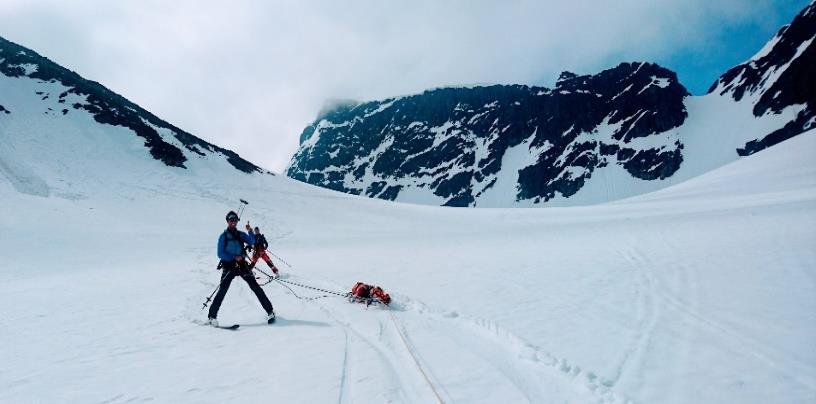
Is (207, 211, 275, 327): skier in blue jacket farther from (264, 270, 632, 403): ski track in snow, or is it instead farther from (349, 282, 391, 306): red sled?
(349, 282, 391, 306): red sled

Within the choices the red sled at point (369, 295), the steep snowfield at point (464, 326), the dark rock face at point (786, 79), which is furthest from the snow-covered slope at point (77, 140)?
the dark rock face at point (786, 79)

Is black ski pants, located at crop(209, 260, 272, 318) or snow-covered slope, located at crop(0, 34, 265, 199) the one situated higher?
snow-covered slope, located at crop(0, 34, 265, 199)

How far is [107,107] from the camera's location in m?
62.2

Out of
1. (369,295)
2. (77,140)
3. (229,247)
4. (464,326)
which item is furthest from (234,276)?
(77,140)

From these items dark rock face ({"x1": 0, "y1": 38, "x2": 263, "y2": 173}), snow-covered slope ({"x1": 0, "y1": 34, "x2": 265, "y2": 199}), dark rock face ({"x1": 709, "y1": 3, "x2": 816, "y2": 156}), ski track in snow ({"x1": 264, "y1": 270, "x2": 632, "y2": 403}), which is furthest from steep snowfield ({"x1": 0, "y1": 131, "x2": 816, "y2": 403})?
dark rock face ({"x1": 709, "y1": 3, "x2": 816, "y2": 156})

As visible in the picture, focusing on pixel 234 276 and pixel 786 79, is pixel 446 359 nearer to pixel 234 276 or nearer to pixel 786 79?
pixel 234 276

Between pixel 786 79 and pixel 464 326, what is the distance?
180 meters

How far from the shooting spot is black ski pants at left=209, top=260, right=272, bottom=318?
29.6ft

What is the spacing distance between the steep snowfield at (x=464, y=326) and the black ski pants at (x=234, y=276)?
0.50 metres

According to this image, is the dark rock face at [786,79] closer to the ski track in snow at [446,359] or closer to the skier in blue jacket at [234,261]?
the ski track in snow at [446,359]

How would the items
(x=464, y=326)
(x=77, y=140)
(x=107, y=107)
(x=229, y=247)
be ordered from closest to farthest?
(x=464, y=326)
(x=229, y=247)
(x=77, y=140)
(x=107, y=107)

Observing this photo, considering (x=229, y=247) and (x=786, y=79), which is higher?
(x=786, y=79)

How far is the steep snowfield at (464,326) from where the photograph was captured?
552cm

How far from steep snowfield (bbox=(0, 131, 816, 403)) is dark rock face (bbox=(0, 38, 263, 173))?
3911cm
